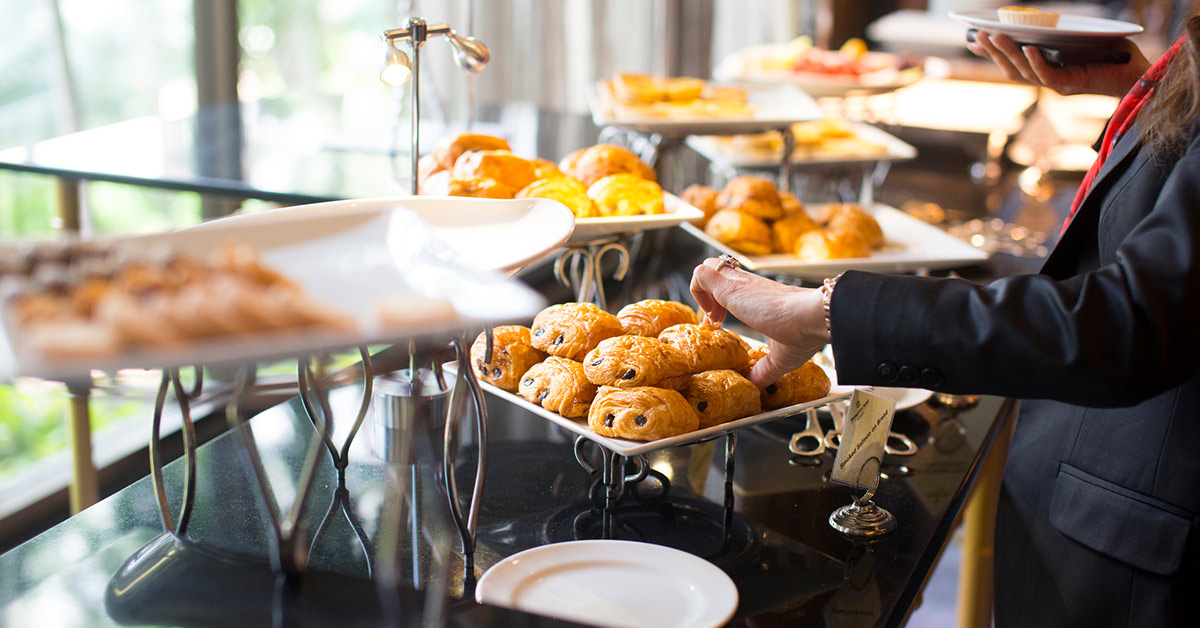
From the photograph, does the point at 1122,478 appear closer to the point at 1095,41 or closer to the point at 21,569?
the point at 1095,41

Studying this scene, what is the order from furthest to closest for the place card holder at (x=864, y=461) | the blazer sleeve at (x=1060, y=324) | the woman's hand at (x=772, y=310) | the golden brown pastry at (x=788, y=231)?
the golden brown pastry at (x=788, y=231)
the place card holder at (x=864, y=461)
the woman's hand at (x=772, y=310)
the blazer sleeve at (x=1060, y=324)

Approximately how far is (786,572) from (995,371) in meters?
0.26

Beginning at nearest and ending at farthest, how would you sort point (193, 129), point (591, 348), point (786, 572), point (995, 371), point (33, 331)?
point (33, 331) < point (995, 371) < point (786, 572) < point (591, 348) < point (193, 129)

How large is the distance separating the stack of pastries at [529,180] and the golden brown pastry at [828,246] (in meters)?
0.29

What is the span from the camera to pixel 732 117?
1.86 m

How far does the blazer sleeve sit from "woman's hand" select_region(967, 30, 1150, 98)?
50 cm

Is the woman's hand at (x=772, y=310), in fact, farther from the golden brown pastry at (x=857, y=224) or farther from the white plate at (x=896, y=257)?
the golden brown pastry at (x=857, y=224)

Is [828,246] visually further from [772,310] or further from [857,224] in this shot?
[772,310]

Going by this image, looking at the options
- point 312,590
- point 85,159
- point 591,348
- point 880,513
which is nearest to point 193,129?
point 85,159

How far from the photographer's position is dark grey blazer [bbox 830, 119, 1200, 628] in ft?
2.41

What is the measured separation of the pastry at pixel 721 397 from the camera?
940 millimetres

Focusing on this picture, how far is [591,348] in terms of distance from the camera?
1040 millimetres

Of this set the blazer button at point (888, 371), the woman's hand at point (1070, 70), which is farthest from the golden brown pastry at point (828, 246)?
the blazer button at point (888, 371)

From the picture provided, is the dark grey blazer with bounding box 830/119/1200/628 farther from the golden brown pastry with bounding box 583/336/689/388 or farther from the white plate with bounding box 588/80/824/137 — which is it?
the white plate with bounding box 588/80/824/137
